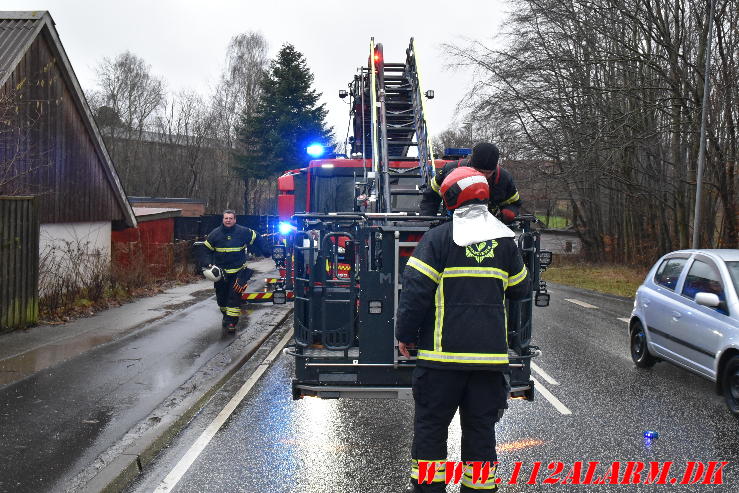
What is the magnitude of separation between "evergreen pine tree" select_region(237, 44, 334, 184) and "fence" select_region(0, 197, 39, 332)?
35717 millimetres

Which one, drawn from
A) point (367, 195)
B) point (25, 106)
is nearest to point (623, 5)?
point (367, 195)

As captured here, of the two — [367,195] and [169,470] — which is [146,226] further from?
[169,470]

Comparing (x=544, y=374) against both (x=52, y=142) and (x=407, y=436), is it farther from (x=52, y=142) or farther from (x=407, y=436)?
(x=52, y=142)

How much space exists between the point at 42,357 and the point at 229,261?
3224mm

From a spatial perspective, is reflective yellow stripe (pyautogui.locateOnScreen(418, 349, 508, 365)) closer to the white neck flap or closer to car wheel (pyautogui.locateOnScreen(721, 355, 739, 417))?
the white neck flap

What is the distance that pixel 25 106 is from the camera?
13570 mm

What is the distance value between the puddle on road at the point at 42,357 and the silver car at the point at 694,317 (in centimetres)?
735

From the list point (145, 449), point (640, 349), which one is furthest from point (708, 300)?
point (145, 449)

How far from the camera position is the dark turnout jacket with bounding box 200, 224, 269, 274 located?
1091 centimetres

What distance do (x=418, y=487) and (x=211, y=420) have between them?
3046 millimetres

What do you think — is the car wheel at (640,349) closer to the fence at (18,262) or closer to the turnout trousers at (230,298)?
the turnout trousers at (230,298)

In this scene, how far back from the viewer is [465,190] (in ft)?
13.1

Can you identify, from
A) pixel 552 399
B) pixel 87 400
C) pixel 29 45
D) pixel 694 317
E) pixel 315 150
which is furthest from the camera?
pixel 29 45

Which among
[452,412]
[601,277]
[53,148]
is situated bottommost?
[601,277]
